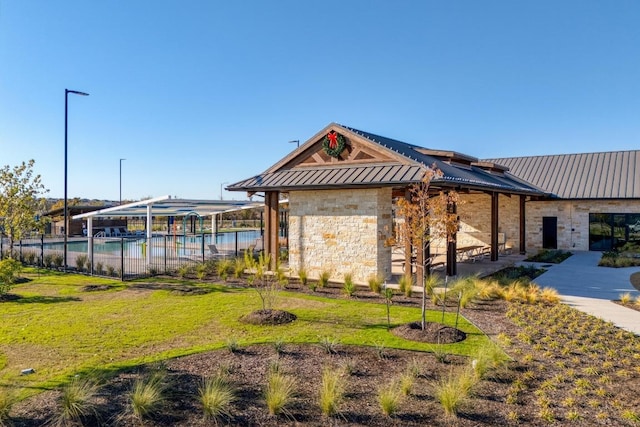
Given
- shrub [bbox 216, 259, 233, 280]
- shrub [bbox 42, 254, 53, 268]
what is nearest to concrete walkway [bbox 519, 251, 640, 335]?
shrub [bbox 216, 259, 233, 280]

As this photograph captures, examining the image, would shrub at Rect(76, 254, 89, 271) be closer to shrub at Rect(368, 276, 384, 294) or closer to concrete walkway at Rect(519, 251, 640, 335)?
shrub at Rect(368, 276, 384, 294)

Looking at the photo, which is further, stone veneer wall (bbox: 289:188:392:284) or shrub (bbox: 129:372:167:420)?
stone veneer wall (bbox: 289:188:392:284)

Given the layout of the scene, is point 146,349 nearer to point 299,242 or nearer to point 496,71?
point 299,242

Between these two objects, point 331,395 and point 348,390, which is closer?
point 331,395

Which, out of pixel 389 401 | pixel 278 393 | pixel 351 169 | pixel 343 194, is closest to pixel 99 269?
pixel 343 194

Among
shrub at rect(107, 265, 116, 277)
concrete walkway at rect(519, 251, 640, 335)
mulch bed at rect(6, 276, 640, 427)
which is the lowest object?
mulch bed at rect(6, 276, 640, 427)

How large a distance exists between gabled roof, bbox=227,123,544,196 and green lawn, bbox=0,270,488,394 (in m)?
3.79

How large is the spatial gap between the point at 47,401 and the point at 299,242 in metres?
10.3

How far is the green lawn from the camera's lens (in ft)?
22.1

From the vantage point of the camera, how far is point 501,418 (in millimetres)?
4816

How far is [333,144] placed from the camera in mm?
14859

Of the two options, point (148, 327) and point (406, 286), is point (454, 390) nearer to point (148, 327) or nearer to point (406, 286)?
point (148, 327)

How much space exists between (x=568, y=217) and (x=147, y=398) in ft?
79.2

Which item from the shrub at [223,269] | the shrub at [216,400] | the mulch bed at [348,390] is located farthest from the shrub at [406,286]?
the shrub at [216,400]
